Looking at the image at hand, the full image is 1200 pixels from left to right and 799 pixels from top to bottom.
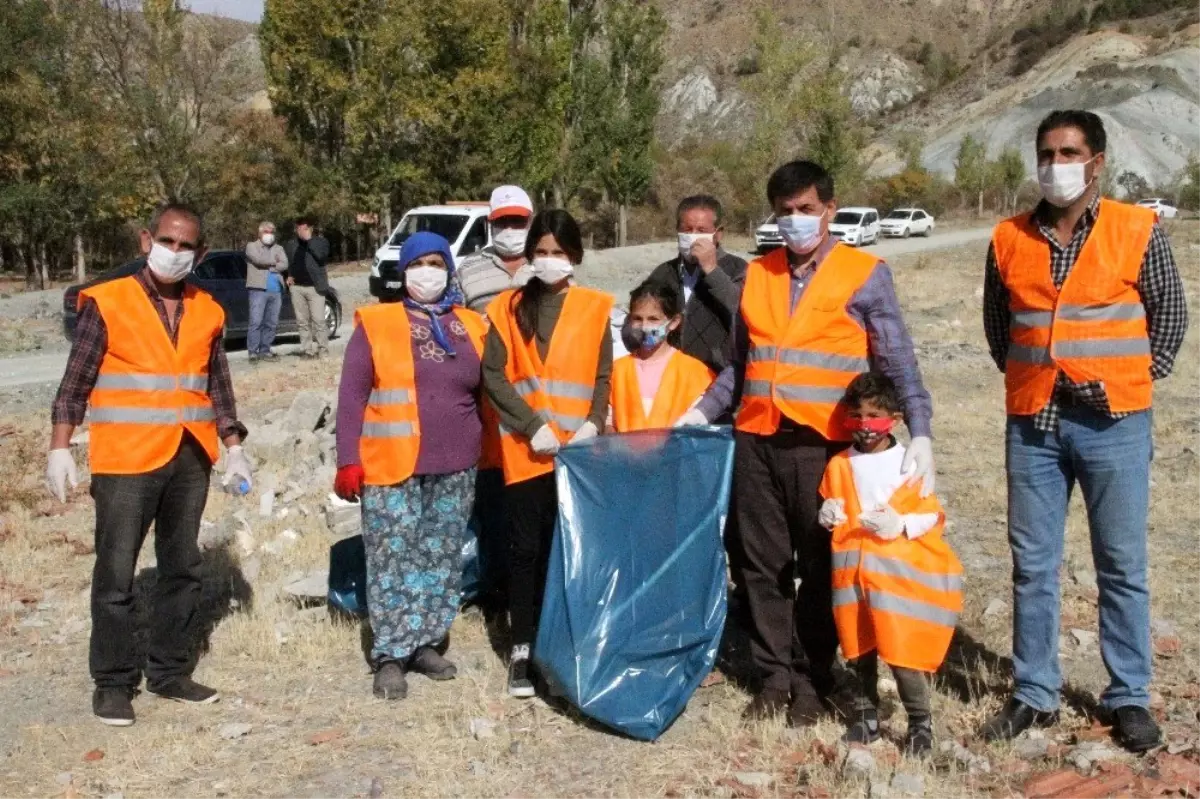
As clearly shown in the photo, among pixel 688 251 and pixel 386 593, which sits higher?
pixel 688 251

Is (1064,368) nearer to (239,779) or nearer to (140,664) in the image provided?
(239,779)

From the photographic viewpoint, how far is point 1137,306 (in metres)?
3.76

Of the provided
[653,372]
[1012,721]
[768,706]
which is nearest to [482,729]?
[768,706]

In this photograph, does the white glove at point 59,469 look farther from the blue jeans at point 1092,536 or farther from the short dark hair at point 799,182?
the blue jeans at point 1092,536

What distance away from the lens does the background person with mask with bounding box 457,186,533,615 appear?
493 cm

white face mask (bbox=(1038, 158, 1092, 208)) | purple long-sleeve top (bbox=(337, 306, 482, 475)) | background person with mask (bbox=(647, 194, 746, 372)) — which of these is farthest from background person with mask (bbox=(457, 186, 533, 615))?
white face mask (bbox=(1038, 158, 1092, 208))

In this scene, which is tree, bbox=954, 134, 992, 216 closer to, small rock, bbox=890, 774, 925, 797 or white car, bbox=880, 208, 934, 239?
white car, bbox=880, 208, 934, 239

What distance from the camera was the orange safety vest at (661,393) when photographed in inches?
177

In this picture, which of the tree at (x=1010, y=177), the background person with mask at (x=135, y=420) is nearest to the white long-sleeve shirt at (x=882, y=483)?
the background person with mask at (x=135, y=420)

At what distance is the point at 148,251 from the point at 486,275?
1386 millimetres

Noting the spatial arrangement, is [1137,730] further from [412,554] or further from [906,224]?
[906,224]

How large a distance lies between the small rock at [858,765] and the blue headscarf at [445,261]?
2041 mm

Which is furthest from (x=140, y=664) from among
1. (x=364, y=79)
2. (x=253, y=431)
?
(x=364, y=79)

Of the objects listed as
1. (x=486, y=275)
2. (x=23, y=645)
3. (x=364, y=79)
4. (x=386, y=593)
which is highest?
(x=364, y=79)
